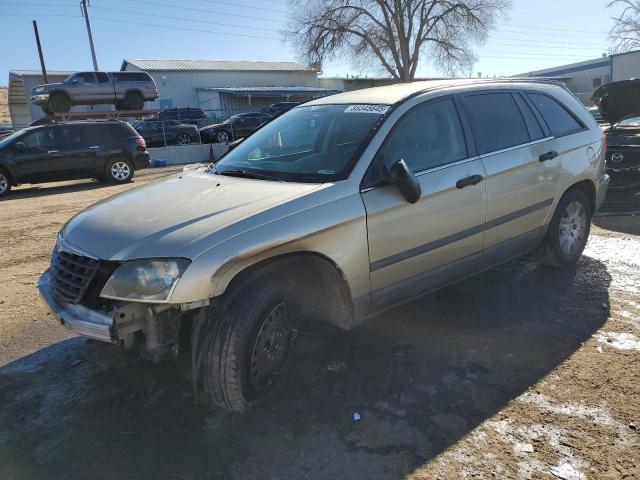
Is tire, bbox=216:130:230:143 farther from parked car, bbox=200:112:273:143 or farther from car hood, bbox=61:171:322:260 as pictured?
car hood, bbox=61:171:322:260

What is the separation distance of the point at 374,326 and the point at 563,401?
1.48 meters

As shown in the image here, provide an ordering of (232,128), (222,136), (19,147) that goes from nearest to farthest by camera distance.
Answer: (19,147), (222,136), (232,128)

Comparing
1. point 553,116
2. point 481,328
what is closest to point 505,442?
point 481,328

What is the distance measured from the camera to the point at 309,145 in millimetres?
3752

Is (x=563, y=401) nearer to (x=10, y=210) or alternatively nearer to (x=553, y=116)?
(x=553, y=116)

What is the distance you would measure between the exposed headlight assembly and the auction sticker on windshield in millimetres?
1750

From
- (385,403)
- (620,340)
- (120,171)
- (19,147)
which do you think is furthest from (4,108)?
(620,340)

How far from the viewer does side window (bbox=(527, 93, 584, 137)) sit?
4484 mm

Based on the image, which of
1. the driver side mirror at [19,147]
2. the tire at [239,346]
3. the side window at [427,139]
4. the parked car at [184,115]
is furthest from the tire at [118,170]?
the parked car at [184,115]

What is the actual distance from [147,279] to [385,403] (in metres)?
1.52

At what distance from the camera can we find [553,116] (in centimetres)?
457

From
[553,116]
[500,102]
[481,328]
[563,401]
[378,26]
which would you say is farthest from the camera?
[378,26]

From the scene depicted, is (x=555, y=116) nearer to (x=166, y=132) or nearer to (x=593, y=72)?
(x=166, y=132)

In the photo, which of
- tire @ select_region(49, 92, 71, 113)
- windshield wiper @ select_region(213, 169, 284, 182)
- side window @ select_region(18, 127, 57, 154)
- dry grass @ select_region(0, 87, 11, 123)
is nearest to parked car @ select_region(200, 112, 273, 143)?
tire @ select_region(49, 92, 71, 113)
